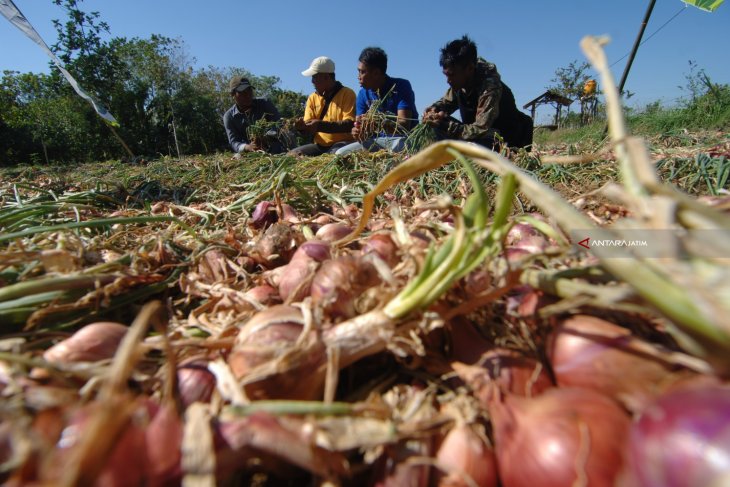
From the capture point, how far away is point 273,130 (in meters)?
4.18

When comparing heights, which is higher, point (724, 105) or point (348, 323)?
point (724, 105)

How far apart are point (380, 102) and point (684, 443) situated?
3.13 metres

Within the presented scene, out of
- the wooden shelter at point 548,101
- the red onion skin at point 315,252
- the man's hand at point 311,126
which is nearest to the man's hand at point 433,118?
the man's hand at point 311,126

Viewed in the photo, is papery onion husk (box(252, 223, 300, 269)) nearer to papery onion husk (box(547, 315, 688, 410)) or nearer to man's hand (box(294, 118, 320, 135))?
papery onion husk (box(547, 315, 688, 410))

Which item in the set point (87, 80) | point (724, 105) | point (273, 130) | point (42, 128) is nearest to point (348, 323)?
point (273, 130)

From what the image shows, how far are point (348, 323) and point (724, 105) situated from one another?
1151 centimetres

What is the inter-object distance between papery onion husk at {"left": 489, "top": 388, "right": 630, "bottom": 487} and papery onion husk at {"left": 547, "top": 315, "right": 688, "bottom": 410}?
0.07ft

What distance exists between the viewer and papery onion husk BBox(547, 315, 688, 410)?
444 millimetres

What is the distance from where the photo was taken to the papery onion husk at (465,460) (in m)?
0.48

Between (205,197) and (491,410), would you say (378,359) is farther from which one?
(205,197)

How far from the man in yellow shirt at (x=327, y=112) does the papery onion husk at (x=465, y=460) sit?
12.6 feet

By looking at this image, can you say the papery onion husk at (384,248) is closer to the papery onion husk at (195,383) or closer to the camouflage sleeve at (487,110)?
the papery onion husk at (195,383)

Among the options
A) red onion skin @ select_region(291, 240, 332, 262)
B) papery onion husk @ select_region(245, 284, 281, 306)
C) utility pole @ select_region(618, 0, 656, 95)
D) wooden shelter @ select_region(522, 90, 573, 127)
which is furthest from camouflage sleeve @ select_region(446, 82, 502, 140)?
wooden shelter @ select_region(522, 90, 573, 127)

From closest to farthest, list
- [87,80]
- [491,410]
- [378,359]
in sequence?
[491,410] < [378,359] < [87,80]
